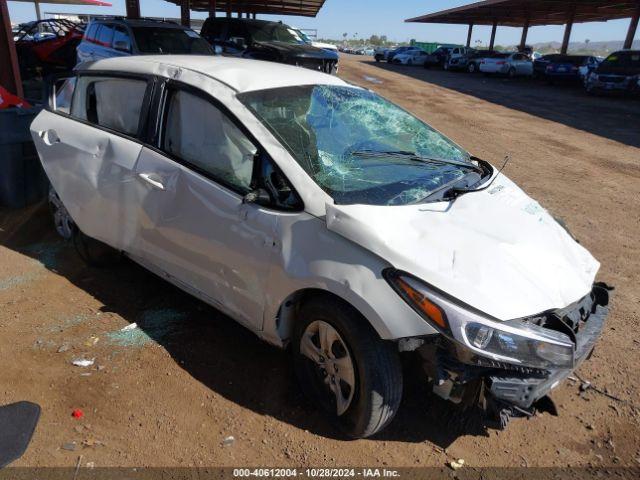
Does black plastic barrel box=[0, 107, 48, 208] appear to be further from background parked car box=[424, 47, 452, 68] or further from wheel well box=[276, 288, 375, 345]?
background parked car box=[424, 47, 452, 68]

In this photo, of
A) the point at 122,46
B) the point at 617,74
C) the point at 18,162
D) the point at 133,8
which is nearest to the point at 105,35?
the point at 122,46

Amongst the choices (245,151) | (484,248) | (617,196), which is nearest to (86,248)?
(245,151)

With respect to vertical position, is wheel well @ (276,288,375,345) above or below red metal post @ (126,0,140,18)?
below

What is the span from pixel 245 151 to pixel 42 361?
177cm

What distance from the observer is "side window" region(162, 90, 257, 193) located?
9.45ft

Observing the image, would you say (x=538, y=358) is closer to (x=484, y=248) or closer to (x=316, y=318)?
(x=484, y=248)

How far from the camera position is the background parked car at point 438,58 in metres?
37.4

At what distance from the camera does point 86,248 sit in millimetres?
4242

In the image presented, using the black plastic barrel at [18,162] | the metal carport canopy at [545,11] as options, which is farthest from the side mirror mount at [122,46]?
the metal carport canopy at [545,11]

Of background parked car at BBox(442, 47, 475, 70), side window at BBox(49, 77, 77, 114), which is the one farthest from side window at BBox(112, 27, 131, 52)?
background parked car at BBox(442, 47, 475, 70)

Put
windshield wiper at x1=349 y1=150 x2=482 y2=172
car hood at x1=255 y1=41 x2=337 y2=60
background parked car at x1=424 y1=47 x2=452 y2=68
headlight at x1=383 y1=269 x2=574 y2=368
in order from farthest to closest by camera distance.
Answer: background parked car at x1=424 y1=47 x2=452 y2=68 < car hood at x1=255 y1=41 x2=337 y2=60 < windshield wiper at x1=349 y1=150 x2=482 y2=172 < headlight at x1=383 y1=269 x2=574 y2=368

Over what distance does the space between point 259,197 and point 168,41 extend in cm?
991

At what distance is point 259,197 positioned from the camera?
270cm

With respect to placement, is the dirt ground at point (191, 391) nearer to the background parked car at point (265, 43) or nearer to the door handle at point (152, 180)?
the door handle at point (152, 180)
